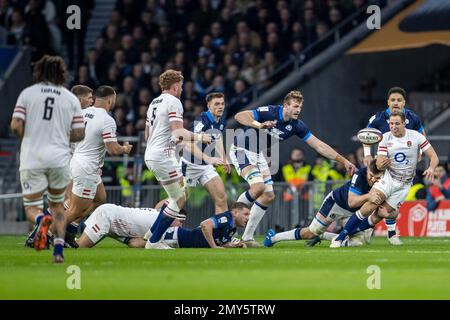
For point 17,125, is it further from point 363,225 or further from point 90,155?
point 363,225

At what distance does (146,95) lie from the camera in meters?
28.4

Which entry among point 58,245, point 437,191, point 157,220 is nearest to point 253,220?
point 157,220

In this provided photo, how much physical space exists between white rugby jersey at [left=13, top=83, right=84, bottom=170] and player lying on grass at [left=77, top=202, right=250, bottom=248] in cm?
344

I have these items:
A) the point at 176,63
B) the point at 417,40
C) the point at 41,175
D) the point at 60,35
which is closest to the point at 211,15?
the point at 176,63

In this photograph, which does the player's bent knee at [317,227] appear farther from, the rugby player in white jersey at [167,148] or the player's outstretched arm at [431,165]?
the rugby player in white jersey at [167,148]

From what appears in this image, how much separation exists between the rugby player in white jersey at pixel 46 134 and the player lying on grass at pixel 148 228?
10.8ft

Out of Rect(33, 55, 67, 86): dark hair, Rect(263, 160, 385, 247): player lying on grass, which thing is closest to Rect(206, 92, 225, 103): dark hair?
Rect(263, 160, 385, 247): player lying on grass

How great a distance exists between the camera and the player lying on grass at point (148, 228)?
54.1ft

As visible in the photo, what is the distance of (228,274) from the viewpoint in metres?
12.3

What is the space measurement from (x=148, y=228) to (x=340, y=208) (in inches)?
108

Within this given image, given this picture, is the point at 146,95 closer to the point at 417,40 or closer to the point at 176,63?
the point at 176,63

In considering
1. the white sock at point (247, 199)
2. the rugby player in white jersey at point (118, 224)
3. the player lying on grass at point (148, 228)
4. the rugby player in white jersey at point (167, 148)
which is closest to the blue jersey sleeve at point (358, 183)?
the white sock at point (247, 199)

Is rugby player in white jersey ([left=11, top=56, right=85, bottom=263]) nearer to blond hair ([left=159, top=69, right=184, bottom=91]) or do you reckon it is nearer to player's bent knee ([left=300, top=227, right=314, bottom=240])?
blond hair ([left=159, top=69, right=184, bottom=91])

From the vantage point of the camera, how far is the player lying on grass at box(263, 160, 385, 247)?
17.5m
